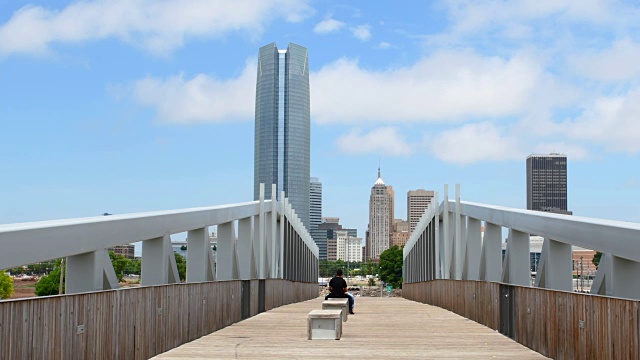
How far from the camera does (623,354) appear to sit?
29.6ft

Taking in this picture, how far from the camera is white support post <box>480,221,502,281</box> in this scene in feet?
76.7

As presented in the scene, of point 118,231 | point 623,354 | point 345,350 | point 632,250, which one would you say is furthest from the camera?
point 345,350

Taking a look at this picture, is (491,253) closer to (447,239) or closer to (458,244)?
(458,244)

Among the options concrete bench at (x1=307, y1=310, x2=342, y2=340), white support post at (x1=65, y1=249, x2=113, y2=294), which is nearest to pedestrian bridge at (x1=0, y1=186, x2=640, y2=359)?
white support post at (x1=65, y1=249, x2=113, y2=294)

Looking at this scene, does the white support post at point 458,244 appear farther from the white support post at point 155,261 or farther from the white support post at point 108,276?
the white support post at point 108,276

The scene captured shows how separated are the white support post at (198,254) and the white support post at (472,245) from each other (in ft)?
42.0

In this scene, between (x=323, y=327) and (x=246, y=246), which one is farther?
(x=246, y=246)

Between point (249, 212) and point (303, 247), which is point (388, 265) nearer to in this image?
point (303, 247)

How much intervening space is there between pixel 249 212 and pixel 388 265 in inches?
5835

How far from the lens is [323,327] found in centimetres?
1555

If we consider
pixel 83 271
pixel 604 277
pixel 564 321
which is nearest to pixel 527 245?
pixel 604 277

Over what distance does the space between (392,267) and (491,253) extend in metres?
150

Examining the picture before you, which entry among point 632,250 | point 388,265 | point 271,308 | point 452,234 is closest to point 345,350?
point 632,250

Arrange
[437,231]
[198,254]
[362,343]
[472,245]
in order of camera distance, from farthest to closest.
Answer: [437,231] < [472,245] < [198,254] < [362,343]
